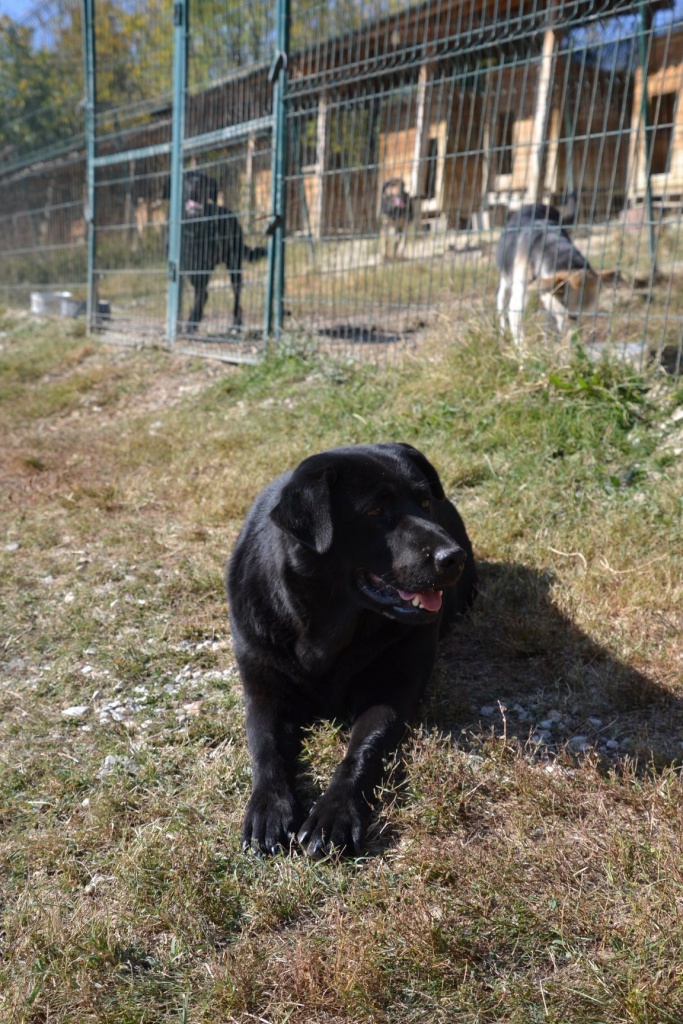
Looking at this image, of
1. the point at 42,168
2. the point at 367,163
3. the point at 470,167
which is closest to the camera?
the point at 470,167

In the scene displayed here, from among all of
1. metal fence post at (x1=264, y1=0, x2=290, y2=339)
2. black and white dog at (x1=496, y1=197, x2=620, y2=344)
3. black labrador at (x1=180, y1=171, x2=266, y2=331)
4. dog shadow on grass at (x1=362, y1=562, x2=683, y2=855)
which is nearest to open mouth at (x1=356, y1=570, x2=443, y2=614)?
dog shadow on grass at (x1=362, y1=562, x2=683, y2=855)

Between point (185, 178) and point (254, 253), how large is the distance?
56.6 inches

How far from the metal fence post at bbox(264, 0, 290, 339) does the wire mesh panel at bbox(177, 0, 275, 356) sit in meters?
0.16

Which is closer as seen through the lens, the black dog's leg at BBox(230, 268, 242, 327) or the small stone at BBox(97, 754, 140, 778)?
the small stone at BBox(97, 754, 140, 778)

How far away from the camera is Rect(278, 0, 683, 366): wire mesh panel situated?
4.85 metres

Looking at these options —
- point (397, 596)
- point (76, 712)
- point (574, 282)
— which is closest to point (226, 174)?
point (574, 282)

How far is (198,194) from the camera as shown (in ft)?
25.9

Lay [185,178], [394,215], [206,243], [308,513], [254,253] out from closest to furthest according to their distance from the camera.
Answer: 1. [308,513]
2. [394,215]
3. [254,253]
4. [206,243]
5. [185,178]

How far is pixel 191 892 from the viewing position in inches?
72.3

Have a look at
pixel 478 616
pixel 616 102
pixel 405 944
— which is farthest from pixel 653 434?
pixel 405 944

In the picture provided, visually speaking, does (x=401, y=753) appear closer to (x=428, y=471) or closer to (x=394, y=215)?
(x=428, y=471)

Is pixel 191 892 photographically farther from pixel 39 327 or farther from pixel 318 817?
pixel 39 327

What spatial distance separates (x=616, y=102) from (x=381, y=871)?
5.29 metres

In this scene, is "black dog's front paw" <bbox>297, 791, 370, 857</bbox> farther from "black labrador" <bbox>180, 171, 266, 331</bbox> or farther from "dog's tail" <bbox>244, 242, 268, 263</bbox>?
"black labrador" <bbox>180, 171, 266, 331</bbox>
